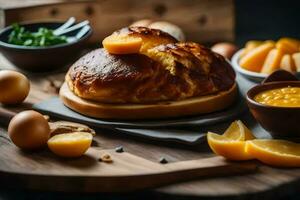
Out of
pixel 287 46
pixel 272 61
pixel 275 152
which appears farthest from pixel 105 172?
pixel 287 46

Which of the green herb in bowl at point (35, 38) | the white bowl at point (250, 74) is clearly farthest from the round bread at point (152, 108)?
the green herb in bowl at point (35, 38)

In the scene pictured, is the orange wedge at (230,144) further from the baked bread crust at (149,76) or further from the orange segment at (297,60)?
the orange segment at (297,60)

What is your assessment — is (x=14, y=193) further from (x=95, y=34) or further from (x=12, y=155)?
(x=95, y=34)

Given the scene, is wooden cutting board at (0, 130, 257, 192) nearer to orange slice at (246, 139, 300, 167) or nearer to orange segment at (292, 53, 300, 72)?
orange slice at (246, 139, 300, 167)

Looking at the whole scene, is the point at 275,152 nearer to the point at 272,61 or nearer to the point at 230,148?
the point at 230,148

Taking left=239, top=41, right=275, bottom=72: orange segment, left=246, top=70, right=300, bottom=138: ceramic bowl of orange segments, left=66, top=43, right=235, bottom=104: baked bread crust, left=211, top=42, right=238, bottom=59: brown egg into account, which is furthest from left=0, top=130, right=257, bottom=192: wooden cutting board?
left=211, top=42, right=238, bottom=59: brown egg
